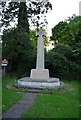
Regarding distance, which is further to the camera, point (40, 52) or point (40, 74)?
point (40, 52)

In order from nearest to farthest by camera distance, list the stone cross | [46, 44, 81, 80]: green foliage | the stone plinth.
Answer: the stone plinth → the stone cross → [46, 44, 81, 80]: green foliage

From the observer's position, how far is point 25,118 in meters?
6.50

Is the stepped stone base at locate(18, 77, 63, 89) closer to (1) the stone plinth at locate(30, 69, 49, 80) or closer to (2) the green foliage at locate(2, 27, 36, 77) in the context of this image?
(1) the stone plinth at locate(30, 69, 49, 80)

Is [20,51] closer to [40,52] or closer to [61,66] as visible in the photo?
[61,66]

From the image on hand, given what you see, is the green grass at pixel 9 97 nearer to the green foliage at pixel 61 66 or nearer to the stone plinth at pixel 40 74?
the stone plinth at pixel 40 74

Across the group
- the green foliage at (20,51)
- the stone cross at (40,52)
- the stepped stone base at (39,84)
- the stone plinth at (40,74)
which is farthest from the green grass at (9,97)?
the green foliage at (20,51)

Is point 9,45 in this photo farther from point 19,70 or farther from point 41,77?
point 41,77

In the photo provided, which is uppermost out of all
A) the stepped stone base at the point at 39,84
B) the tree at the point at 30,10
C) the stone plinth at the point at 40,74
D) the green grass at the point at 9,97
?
the tree at the point at 30,10

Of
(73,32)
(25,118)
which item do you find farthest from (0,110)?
(73,32)

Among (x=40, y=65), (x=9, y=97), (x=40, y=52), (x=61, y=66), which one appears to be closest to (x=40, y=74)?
(x=40, y=65)

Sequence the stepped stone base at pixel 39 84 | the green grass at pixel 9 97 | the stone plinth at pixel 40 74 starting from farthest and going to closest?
the stone plinth at pixel 40 74 → the stepped stone base at pixel 39 84 → the green grass at pixel 9 97

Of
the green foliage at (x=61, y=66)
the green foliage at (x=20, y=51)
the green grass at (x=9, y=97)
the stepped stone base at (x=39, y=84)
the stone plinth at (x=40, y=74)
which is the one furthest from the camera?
the green foliage at (x=61, y=66)

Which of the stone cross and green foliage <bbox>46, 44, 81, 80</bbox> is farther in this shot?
green foliage <bbox>46, 44, 81, 80</bbox>

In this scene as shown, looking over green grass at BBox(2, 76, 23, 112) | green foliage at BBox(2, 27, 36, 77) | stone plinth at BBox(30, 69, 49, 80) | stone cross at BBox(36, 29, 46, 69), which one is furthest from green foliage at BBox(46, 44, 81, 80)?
green grass at BBox(2, 76, 23, 112)
